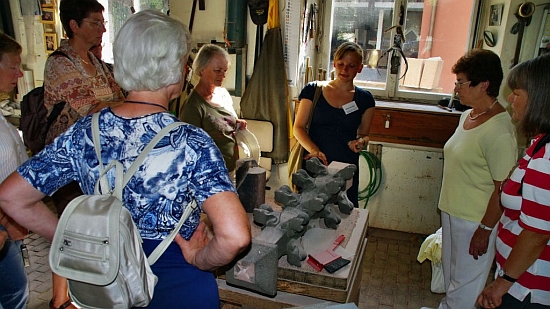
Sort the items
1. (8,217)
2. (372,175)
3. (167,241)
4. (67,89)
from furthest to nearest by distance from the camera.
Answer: (372,175), (67,89), (8,217), (167,241)

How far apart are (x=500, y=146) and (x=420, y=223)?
6.44ft

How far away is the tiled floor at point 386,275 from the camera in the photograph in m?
2.71

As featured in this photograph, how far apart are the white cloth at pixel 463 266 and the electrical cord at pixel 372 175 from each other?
133 centimetres

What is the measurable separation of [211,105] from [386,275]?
6.11ft

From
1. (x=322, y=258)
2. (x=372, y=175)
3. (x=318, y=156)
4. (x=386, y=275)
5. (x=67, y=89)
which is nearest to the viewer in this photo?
(x=322, y=258)

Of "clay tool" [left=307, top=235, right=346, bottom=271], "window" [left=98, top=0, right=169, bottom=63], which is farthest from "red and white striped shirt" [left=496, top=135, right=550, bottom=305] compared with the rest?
"window" [left=98, top=0, right=169, bottom=63]

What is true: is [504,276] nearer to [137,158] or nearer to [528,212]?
[528,212]

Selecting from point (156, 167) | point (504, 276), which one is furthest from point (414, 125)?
point (156, 167)

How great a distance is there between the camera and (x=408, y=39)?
372cm

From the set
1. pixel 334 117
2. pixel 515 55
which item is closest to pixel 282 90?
pixel 334 117

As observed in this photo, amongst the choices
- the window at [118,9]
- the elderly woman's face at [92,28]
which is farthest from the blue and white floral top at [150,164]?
the window at [118,9]

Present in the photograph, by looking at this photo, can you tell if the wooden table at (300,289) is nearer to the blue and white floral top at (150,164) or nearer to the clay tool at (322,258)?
the clay tool at (322,258)

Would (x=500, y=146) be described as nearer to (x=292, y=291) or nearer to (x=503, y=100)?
(x=292, y=291)

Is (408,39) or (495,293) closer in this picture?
(495,293)
